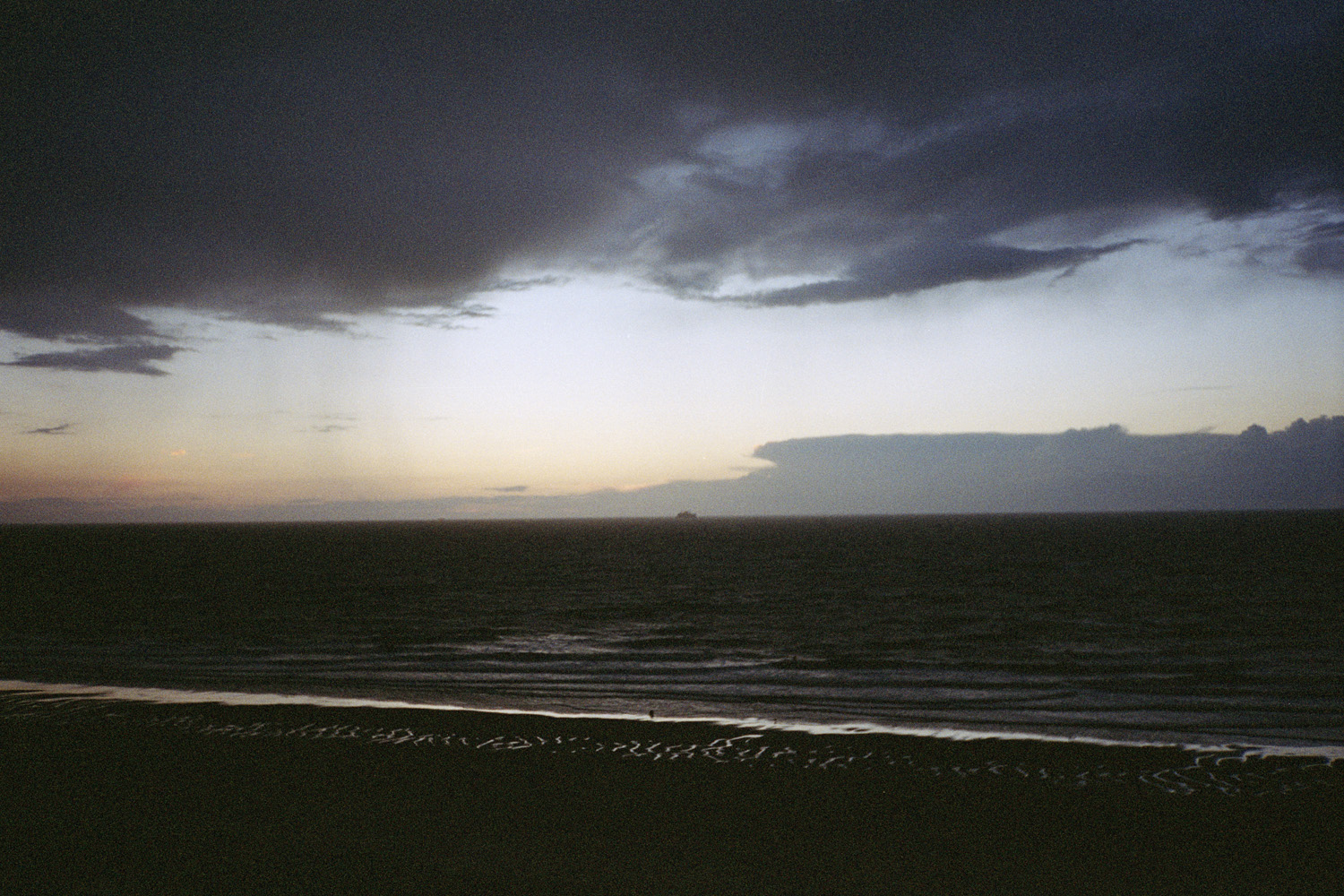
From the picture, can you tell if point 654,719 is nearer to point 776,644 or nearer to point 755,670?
point 755,670

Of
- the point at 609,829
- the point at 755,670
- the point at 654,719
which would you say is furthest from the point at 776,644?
the point at 609,829

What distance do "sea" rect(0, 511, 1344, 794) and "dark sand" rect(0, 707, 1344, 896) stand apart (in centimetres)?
114

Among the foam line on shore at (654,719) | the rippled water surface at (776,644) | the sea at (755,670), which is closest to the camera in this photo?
the foam line on shore at (654,719)

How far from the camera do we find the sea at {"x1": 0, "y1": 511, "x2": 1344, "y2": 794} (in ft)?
50.8

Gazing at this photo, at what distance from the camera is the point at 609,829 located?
424 inches

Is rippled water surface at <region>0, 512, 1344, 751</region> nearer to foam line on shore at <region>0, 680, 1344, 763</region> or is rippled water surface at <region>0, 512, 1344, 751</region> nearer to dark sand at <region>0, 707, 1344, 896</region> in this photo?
foam line on shore at <region>0, 680, 1344, 763</region>

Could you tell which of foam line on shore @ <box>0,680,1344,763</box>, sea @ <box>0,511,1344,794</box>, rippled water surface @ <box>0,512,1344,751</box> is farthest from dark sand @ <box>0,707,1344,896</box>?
rippled water surface @ <box>0,512,1344,751</box>

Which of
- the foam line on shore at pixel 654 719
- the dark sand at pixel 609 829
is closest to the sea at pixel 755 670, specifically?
the foam line on shore at pixel 654 719

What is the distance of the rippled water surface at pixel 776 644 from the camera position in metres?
20.1

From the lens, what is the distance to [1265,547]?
309ft

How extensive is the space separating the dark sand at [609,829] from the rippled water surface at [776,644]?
5.58m

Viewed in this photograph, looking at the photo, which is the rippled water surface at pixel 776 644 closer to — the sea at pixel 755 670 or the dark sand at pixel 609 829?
the sea at pixel 755 670

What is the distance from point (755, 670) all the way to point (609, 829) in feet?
50.6

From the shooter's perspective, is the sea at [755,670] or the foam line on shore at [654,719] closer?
the foam line on shore at [654,719]
